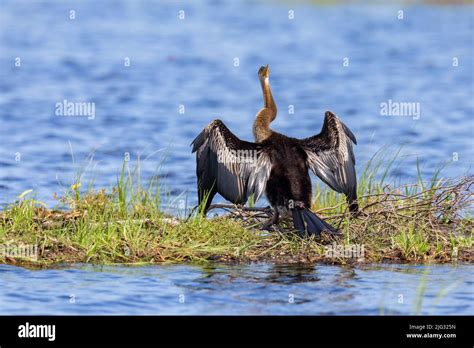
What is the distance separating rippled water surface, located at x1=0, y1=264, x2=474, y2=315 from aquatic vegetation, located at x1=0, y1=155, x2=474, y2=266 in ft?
0.69

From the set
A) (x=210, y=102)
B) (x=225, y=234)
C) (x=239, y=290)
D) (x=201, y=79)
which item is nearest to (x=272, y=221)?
(x=225, y=234)

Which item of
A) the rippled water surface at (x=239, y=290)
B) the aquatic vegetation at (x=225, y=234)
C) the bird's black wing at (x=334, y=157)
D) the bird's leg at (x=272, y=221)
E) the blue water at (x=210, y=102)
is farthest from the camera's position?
the bird's black wing at (x=334, y=157)

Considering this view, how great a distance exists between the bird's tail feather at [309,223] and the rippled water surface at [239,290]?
1.37 feet

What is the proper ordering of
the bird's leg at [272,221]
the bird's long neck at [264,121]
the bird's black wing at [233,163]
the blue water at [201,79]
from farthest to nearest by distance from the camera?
the blue water at [201,79] < the bird's long neck at [264,121] < the bird's black wing at [233,163] < the bird's leg at [272,221]

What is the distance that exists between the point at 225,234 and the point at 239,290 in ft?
4.08

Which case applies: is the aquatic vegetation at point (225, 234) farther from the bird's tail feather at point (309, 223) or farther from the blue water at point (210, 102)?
the blue water at point (210, 102)

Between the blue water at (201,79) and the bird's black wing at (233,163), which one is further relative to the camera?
the blue water at (201,79)

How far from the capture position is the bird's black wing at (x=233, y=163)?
415 inches

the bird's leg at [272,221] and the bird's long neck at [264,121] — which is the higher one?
the bird's long neck at [264,121]

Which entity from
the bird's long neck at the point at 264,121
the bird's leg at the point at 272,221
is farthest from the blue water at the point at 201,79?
the bird's leg at the point at 272,221

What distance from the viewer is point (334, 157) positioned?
1085 cm

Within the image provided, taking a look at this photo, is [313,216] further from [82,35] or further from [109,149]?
[82,35]

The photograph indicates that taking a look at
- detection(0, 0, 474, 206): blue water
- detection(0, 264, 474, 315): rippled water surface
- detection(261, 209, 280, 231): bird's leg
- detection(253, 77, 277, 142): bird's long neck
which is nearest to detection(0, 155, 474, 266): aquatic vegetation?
detection(261, 209, 280, 231): bird's leg
